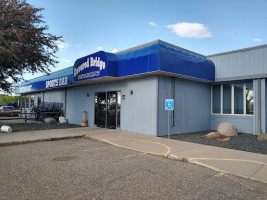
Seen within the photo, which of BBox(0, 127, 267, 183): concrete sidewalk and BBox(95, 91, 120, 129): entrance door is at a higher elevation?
BBox(95, 91, 120, 129): entrance door

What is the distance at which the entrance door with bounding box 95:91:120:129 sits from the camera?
486 inches

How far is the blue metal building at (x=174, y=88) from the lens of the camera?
32.9ft

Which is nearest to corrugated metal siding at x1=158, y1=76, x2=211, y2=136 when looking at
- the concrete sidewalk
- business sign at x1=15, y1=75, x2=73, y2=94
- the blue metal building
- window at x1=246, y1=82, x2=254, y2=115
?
the blue metal building

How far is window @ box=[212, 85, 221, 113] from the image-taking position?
1296cm

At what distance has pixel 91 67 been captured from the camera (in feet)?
39.2

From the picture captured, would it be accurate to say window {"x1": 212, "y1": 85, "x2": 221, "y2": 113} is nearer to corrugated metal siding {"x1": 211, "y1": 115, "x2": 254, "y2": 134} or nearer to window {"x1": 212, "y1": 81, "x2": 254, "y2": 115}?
window {"x1": 212, "y1": 81, "x2": 254, "y2": 115}

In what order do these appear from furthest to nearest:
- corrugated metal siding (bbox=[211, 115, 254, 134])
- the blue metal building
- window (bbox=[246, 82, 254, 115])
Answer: window (bbox=[246, 82, 254, 115]) < corrugated metal siding (bbox=[211, 115, 254, 134]) < the blue metal building

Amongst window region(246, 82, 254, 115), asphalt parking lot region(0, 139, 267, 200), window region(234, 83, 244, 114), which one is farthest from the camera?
→ window region(234, 83, 244, 114)

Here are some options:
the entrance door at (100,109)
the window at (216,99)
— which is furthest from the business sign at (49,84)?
the window at (216,99)

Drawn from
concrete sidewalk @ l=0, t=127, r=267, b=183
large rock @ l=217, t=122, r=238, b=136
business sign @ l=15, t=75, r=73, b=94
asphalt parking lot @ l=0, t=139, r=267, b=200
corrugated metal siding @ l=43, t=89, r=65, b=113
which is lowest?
asphalt parking lot @ l=0, t=139, r=267, b=200

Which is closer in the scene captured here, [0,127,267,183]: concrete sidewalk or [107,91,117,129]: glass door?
[0,127,267,183]: concrete sidewalk

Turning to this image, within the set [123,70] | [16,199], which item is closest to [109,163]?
[16,199]

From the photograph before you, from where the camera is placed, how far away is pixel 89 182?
13.6ft

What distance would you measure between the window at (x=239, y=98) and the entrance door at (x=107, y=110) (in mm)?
7093
